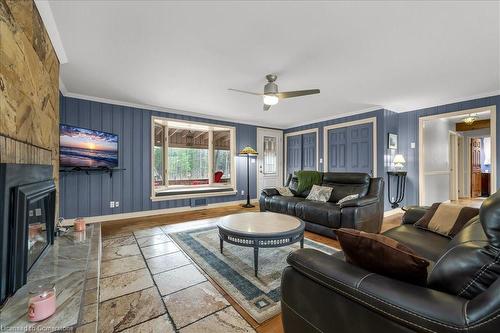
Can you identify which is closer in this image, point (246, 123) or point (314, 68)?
point (314, 68)

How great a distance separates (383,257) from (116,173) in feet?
15.8

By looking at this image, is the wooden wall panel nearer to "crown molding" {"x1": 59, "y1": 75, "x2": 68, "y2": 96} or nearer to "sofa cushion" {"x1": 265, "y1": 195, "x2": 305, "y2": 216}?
"crown molding" {"x1": 59, "y1": 75, "x2": 68, "y2": 96}

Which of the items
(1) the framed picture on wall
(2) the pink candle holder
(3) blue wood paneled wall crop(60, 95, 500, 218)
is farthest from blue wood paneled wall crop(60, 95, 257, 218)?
(1) the framed picture on wall

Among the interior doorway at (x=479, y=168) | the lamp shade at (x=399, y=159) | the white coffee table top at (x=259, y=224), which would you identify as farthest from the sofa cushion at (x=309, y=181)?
the interior doorway at (x=479, y=168)

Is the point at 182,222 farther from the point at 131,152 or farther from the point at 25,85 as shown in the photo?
the point at 25,85

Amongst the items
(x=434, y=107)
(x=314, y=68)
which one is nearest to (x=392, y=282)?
(x=314, y=68)

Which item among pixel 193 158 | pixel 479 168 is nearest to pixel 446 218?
pixel 193 158

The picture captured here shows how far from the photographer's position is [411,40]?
2.31 metres

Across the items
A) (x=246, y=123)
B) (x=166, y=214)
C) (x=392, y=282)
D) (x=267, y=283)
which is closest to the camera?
(x=392, y=282)

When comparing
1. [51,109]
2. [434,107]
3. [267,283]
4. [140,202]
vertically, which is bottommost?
[267,283]

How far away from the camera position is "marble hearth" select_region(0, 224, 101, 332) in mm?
1109

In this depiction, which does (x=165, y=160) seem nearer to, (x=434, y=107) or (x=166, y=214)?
(x=166, y=214)

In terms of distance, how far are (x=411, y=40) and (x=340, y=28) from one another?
0.85 m

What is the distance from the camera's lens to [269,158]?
7.05 meters
